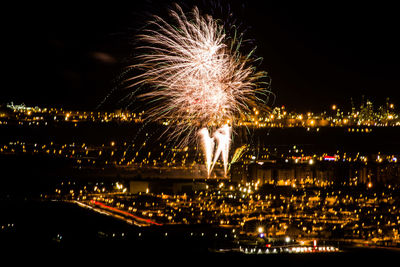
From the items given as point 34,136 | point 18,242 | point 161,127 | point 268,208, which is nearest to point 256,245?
point 18,242

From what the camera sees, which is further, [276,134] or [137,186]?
[276,134]

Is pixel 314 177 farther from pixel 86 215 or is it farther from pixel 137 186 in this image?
pixel 86 215

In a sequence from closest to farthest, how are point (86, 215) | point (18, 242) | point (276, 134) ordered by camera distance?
point (18, 242) < point (86, 215) < point (276, 134)

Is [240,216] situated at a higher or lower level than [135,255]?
higher

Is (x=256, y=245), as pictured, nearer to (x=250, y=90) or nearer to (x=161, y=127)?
(x=250, y=90)

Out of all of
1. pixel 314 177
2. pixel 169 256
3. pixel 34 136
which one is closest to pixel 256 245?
pixel 169 256

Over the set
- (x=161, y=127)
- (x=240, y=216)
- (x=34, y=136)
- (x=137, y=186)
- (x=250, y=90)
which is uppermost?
(x=161, y=127)

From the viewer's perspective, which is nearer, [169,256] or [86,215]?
[169,256]

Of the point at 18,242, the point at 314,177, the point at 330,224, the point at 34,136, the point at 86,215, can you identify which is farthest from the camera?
the point at 34,136

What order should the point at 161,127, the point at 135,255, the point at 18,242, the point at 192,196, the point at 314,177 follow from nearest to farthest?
the point at 135,255 → the point at 18,242 → the point at 192,196 → the point at 314,177 → the point at 161,127
